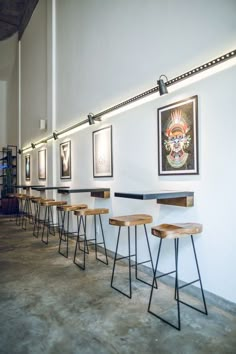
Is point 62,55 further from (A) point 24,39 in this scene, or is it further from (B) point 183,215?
(B) point 183,215

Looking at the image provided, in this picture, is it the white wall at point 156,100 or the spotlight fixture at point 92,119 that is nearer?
the white wall at point 156,100

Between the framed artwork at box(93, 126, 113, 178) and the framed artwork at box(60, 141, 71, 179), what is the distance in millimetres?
1125

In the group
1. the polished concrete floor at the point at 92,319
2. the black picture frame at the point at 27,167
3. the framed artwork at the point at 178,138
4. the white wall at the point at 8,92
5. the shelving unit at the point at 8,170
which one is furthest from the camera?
the shelving unit at the point at 8,170

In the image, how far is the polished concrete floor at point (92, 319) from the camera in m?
1.76

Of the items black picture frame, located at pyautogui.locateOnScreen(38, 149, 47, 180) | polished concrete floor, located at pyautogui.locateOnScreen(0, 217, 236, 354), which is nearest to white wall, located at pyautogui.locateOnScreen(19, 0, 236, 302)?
polished concrete floor, located at pyautogui.locateOnScreen(0, 217, 236, 354)

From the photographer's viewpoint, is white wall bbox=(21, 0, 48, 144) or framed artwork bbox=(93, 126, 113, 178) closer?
framed artwork bbox=(93, 126, 113, 178)

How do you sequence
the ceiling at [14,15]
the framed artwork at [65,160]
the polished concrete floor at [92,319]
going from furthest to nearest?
the ceiling at [14,15] → the framed artwork at [65,160] → the polished concrete floor at [92,319]

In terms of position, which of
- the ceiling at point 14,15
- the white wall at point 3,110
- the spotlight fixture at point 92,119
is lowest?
the spotlight fixture at point 92,119

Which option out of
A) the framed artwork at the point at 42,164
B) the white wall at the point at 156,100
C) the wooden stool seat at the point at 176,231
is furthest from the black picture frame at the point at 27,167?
the wooden stool seat at the point at 176,231

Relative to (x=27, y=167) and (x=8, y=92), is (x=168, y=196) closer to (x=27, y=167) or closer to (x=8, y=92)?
(x=27, y=167)

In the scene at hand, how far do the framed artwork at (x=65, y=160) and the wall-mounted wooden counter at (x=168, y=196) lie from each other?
295 centimetres

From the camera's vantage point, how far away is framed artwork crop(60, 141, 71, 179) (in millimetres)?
5270

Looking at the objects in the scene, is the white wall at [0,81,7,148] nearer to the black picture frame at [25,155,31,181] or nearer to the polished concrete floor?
the black picture frame at [25,155,31,181]

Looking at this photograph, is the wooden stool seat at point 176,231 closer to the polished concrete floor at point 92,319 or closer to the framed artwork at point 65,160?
the polished concrete floor at point 92,319
